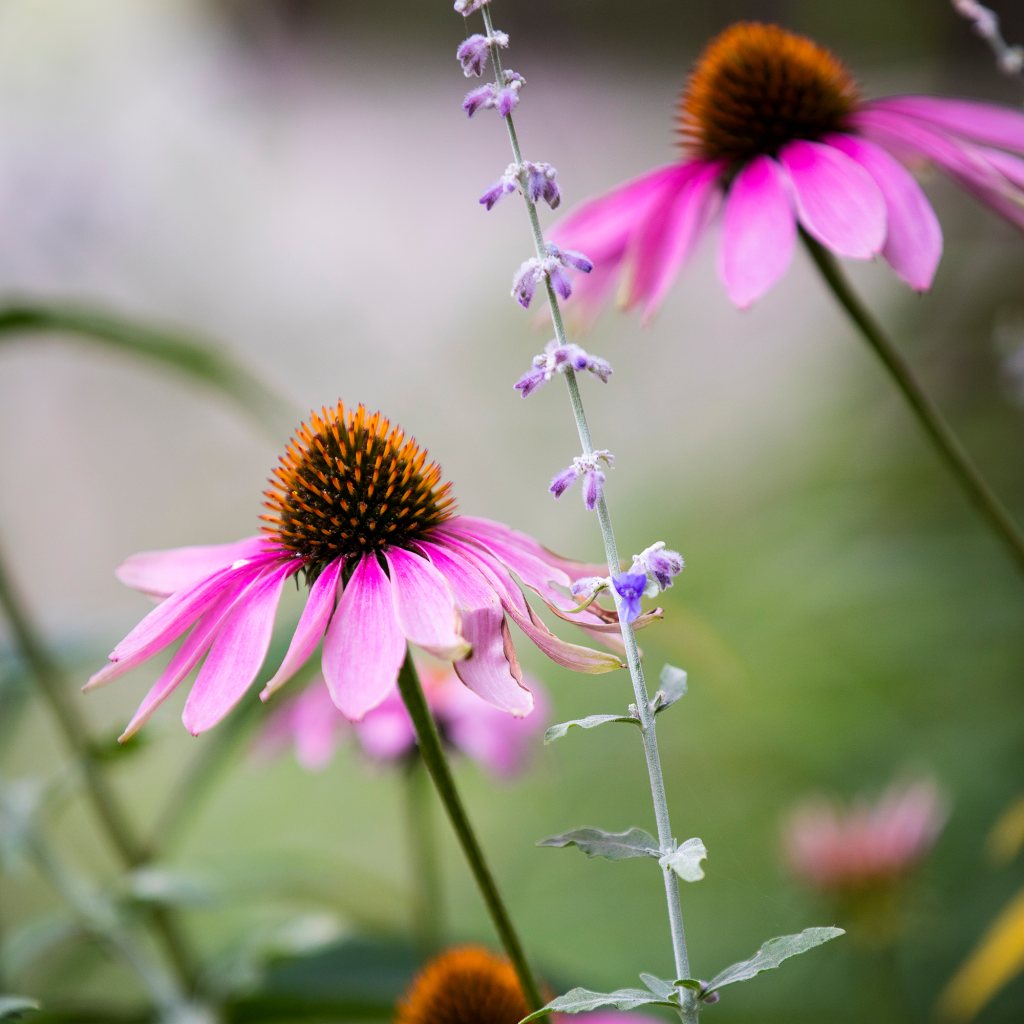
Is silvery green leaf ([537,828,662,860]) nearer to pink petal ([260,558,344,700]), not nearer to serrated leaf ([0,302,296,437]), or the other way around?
pink petal ([260,558,344,700])

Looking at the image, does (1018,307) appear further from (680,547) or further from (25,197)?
(25,197)

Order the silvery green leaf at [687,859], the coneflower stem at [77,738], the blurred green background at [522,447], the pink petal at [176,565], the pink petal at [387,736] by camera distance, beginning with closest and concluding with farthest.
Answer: the silvery green leaf at [687,859], the pink petal at [176,565], the coneflower stem at [77,738], the pink petal at [387,736], the blurred green background at [522,447]

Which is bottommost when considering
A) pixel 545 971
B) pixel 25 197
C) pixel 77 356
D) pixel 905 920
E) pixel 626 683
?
pixel 905 920

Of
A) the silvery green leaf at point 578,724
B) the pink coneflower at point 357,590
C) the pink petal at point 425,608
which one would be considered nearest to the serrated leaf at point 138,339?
the pink coneflower at point 357,590

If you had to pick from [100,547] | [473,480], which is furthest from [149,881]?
[100,547]

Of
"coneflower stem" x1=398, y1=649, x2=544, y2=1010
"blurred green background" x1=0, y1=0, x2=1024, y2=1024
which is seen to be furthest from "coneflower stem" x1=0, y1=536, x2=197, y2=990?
"coneflower stem" x1=398, y1=649, x2=544, y2=1010

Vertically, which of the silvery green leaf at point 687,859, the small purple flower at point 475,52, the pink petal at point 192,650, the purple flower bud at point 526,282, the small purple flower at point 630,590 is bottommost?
the silvery green leaf at point 687,859

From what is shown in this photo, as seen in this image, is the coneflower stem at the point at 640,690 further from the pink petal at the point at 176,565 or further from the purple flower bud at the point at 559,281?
the pink petal at the point at 176,565
